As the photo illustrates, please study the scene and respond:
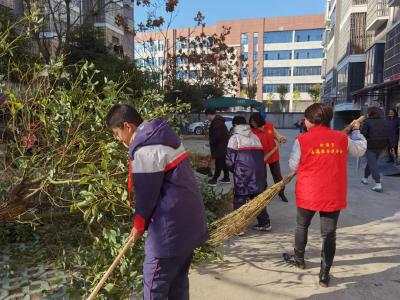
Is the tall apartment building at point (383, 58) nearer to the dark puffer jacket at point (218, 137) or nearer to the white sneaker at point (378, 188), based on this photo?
the white sneaker at point (378, 188)

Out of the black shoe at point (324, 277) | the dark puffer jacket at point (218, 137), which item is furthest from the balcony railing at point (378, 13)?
the black shoe at point (324, 277)

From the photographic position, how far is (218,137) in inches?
301

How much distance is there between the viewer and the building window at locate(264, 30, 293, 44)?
242 ft

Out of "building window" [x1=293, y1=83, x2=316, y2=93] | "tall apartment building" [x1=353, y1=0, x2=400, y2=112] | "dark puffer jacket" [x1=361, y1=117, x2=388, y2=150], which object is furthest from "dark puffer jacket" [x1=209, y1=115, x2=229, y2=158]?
"building window" [x1=293, y1=83, x2=316, y2=93]

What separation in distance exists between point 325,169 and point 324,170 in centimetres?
1

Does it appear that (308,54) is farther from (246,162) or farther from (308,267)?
(308,267)

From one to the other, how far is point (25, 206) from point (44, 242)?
73 cm

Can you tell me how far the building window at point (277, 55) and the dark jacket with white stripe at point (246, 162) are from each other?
2837 inches

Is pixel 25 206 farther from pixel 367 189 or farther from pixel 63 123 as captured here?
pixel 367 189

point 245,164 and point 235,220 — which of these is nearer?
point 235,220

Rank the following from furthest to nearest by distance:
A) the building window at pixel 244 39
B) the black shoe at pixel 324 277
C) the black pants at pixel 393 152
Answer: the building window at pixel 244 39
the black pants at pixel 393 152
the black shoe at pixel 324 277

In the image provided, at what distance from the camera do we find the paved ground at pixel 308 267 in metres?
3.32

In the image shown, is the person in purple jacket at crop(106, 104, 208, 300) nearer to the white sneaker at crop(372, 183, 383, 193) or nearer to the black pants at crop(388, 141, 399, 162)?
the white sneaker at crop(372, 183, 383, 193)

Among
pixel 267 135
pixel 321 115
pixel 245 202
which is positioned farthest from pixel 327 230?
pixel 267 135
